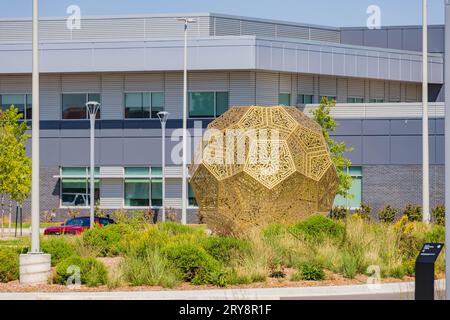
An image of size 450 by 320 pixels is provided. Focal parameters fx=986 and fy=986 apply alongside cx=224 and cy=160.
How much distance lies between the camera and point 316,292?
55.9 ft

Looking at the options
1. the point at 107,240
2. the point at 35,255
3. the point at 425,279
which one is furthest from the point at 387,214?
the point at 425,279

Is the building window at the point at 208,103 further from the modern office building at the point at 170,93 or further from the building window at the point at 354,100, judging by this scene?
the building window at the point at 354,100

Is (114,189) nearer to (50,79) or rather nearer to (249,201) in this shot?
(50,79)

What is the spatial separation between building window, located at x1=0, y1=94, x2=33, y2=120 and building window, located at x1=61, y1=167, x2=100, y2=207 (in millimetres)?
3934

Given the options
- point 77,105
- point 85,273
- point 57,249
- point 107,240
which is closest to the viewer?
point 85,273

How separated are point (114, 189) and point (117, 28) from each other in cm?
879

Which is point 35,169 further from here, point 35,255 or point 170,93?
point 170,93

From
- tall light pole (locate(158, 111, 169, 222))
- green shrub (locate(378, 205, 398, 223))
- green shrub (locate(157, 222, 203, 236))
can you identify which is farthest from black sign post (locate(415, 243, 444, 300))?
green shrub (locate(378, 205, 398, 223))

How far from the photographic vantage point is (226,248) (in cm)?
2062

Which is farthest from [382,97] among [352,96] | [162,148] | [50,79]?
[50,79]

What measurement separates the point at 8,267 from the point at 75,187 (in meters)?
34.6

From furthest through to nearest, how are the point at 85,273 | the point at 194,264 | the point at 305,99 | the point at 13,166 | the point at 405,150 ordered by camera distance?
1. the point at 305,99
2. the point at 405,150
3. the point at 13,166
4. the point at 194,264
5. the point at 85,273

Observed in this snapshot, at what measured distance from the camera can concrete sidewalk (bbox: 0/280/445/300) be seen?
1603 cm
